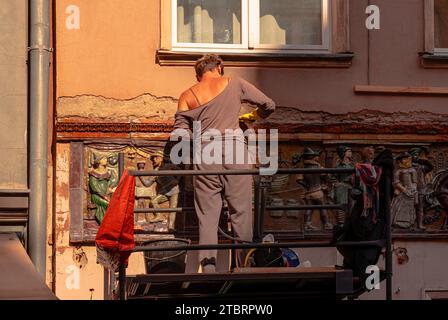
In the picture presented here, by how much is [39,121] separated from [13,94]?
31 cm

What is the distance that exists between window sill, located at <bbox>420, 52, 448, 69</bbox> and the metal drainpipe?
3010 mm

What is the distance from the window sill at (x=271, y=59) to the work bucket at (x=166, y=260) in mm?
1527

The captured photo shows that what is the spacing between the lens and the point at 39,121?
1459 centimetres

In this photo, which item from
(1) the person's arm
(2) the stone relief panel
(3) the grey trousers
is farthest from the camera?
(2) the stone relief panel

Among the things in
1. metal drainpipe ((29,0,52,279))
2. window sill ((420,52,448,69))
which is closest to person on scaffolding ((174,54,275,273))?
metal drainpipe ((29,0,52,279))

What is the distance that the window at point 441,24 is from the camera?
50.1 ft

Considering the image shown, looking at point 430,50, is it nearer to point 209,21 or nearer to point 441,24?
point 441,24

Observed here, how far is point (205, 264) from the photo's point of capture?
1369 centimetres

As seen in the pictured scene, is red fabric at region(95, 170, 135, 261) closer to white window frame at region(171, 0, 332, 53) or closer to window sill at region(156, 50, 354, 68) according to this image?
window sill at region(156, 50, 354, 68)

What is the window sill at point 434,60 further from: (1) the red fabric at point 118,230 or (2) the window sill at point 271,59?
(1) the red fabric at point 118,230

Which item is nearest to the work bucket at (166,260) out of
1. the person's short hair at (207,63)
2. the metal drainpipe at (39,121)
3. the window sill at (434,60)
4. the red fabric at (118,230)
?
the metal drainpipe at (39,121)

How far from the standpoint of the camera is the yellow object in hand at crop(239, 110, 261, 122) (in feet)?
46.9

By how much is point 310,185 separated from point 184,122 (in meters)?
1.31

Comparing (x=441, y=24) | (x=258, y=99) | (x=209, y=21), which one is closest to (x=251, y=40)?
(x=209, y=21)
